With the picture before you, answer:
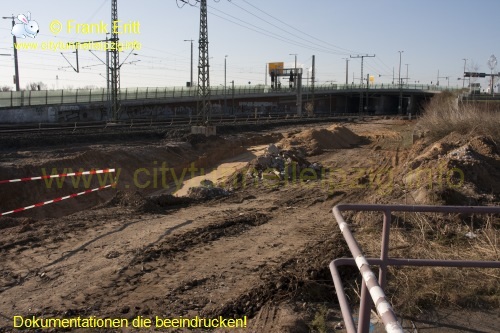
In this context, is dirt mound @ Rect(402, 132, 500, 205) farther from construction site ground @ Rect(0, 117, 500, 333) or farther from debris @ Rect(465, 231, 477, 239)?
debris @ Rect(465, 231, 477, 239)

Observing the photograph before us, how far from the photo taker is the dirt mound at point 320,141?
30.2 metres

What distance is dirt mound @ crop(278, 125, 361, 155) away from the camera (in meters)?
30.2

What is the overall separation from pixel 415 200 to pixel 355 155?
52.9ft

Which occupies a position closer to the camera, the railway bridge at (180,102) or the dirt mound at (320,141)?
the dirt mound at (320,141)

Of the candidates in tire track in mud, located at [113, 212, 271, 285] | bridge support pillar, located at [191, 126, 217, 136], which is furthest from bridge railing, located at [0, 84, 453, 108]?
tire track in mud, located at [113, 212, 271, 285]

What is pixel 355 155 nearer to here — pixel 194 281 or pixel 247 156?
pixel 247 156

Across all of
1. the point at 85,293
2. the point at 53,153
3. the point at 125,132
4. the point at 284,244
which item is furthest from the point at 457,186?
the point at 125,132

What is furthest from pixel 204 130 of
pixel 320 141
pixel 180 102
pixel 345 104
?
pixel 345 104

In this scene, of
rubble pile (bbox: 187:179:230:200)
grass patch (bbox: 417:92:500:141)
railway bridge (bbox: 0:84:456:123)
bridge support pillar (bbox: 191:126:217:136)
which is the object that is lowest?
rubble pile (bbox: 187:179:230:200)

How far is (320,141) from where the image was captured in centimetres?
3228

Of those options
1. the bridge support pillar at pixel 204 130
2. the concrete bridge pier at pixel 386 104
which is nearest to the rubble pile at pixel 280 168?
the bridge support pillar at pixel 204 130

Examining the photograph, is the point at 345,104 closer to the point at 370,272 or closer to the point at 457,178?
the point at 457,178

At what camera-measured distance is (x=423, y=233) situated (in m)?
7.78

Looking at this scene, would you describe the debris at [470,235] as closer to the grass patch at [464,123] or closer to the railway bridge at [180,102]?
the grass patch at [464,123]
